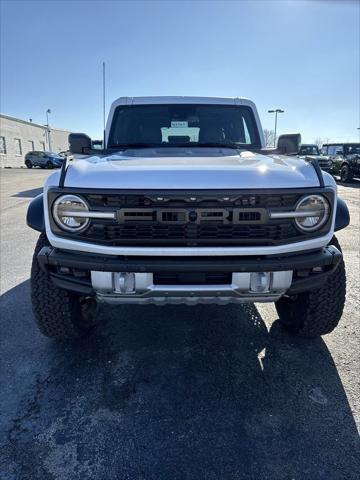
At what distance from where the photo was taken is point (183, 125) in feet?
11.6

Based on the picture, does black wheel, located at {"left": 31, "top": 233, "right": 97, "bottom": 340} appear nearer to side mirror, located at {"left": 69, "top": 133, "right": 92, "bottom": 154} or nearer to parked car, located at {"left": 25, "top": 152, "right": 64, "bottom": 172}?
side mirror, located at {"left": 69, "top": 133, "right": 92, "bottom": 154}

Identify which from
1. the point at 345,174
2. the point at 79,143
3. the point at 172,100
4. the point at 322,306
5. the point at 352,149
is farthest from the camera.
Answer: the point at 352,149

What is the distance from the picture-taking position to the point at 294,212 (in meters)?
2.03

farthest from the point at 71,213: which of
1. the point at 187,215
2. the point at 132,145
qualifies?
the point at 132,145

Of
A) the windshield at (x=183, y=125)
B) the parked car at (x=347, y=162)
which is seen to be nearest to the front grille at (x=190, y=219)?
the windshield at (x=183, y=125)

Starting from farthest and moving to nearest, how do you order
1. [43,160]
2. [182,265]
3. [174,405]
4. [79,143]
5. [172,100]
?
[43,160]
[172,100]
[79,143]
[174,405]
[182,265]

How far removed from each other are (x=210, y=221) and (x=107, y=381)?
125 centimetres

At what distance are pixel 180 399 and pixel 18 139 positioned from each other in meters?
37.8

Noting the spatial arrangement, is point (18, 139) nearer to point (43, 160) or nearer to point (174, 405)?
point (43, 160)

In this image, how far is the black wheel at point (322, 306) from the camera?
97.3 inches

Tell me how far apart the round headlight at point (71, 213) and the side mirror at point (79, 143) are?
135 cm

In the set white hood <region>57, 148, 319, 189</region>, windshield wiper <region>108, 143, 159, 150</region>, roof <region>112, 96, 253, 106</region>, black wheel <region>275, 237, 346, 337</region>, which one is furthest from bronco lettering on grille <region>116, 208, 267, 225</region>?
roof <region>112, 96, 253, 106</region>

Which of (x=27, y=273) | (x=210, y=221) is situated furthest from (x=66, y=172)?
(x=27, y=273)

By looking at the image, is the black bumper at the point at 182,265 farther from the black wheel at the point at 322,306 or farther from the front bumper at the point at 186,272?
the black wheel at the point at 322,306
